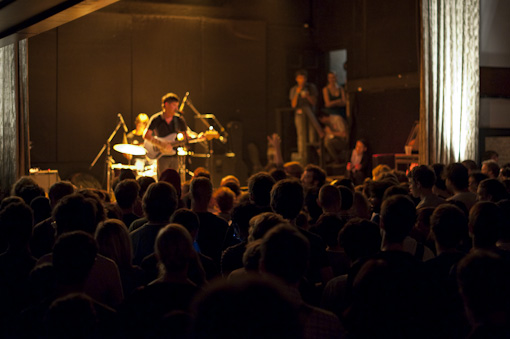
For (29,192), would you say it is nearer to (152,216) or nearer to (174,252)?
(152,216)

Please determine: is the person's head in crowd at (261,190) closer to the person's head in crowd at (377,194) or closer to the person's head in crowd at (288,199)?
the person's head in crowd at (288,199)

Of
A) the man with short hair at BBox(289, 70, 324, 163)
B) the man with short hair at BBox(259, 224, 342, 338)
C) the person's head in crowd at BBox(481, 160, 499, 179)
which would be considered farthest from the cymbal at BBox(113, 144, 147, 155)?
the man with short hair at BBox(259, 224, 342, 338)

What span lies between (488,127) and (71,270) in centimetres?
978

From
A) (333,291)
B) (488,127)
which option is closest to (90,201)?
(333,291)

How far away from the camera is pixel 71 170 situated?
13.8 m

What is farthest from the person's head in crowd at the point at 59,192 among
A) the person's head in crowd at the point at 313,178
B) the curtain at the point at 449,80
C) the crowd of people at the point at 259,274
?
the curtain at the point at 449,80

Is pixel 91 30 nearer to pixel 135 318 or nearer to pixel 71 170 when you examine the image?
pixel 71 170

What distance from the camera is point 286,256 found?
235 centimetres

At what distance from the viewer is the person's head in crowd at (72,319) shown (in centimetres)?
200

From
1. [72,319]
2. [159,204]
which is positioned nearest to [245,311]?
[72,319]

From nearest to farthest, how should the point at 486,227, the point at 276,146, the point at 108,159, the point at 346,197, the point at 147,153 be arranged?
the point at 486,227 → the point at 346,197 → the point at 147,153 → the point at 108,159 → the point at 276,146

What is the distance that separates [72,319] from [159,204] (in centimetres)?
215

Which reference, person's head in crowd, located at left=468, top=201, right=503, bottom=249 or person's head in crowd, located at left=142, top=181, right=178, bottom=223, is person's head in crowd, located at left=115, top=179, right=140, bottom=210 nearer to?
person's head in crowd, located at left=142, top=181, right=178, bottom=223

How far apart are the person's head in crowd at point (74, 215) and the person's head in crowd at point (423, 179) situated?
2748 mm
